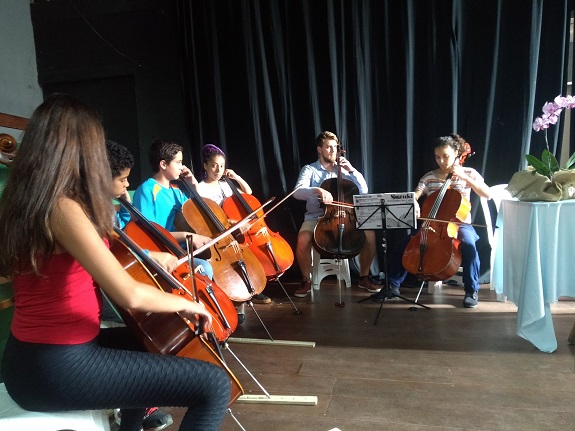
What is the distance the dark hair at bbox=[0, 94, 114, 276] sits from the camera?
0.93 meters

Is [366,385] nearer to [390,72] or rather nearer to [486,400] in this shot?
[486,400]

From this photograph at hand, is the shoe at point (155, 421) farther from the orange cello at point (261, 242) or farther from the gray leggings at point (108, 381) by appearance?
the orange cello at point (261, 242)

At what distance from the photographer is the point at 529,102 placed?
312 cm

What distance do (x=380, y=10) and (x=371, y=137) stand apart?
944mm

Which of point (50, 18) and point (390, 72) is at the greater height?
point (50, 18)

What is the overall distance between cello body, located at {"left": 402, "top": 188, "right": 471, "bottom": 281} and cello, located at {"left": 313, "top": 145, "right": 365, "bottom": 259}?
0.35 metres

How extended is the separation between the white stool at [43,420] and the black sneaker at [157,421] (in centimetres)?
69

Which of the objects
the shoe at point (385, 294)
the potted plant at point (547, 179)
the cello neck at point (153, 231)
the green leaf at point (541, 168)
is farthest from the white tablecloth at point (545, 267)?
the cello neck at point (153, 231)

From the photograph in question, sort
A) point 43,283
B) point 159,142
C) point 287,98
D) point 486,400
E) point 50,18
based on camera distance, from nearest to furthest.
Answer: point 43,283
point 486,400
point 159,142
point 287,98
point 50,18

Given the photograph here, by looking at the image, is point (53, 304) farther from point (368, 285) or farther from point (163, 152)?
point (368, 285)

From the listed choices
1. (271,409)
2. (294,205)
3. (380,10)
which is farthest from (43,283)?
(380,10)

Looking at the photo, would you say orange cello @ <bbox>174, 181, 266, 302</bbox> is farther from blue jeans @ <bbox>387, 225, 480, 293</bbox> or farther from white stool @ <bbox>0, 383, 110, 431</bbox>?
blue jeans @ <bbox>387, 225, 480, 293</bbox>

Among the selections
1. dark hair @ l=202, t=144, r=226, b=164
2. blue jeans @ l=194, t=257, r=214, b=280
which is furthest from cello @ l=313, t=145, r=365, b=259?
blue jeans @ l=194, t=257, r=214, b=280

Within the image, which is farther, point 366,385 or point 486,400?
point 366,385
